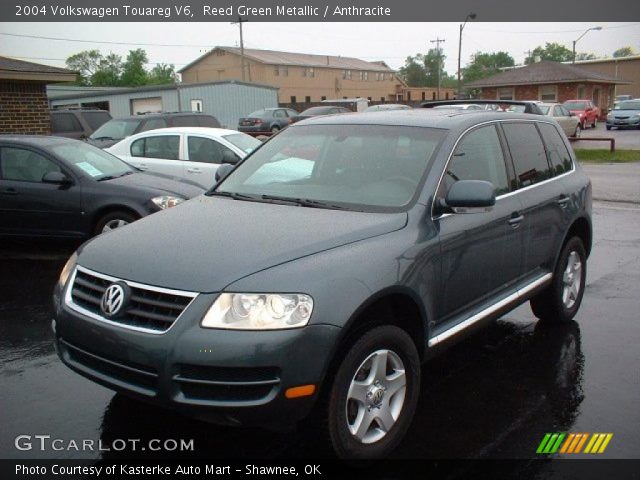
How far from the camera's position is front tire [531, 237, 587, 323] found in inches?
217

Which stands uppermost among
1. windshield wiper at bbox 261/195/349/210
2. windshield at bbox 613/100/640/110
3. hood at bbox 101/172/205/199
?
windshield wiper at bbox 261/195/349/210

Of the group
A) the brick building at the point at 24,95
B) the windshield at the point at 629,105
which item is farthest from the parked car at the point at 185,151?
the windshield at the point at 629,105

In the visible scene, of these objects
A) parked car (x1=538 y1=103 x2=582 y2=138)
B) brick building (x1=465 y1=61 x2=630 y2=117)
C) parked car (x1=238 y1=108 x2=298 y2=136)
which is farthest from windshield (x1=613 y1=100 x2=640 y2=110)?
parked car (x1=238 y1=108 x2=298 y2=136)

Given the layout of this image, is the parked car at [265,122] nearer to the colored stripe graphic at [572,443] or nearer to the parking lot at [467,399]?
the parking lot at [467,399]

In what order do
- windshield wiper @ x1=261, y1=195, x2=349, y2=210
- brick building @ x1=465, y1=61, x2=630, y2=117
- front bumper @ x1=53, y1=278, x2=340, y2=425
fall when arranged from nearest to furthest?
front bumper @ x1=53, y1=278, x2=340, y2=425, windshield wiper @ x1=261, y1=195, x2=349, y2=210, brick building @ x1=465, y1=61, x2=630, y2=117

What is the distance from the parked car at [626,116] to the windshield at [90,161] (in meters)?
38.9

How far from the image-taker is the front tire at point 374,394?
10.6 feet

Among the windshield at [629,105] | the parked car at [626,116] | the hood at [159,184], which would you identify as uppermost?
the hood at [159,184]

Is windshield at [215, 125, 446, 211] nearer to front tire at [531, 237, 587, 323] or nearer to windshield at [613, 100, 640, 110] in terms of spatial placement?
front tire at [531, 237, 587, 323]

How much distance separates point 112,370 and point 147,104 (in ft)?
138

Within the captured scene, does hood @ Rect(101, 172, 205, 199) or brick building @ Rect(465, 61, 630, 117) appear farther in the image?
brick building @ Rect(465, 61, 630, 117)

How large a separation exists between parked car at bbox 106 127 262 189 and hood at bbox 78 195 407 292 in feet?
23.6

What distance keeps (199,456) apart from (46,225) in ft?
18.6

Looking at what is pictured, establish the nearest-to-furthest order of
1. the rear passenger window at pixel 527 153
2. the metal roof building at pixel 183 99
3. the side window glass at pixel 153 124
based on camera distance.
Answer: the rear passenger window at pixel 527 153
the side window glass at pixel 153 124
the metal roof building at pixel 183 99
